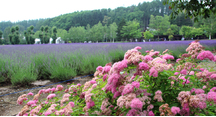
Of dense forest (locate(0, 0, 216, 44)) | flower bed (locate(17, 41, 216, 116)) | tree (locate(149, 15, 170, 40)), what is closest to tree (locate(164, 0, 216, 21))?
flower bed (locate(17, 41, 216, 116))

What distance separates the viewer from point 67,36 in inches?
2203

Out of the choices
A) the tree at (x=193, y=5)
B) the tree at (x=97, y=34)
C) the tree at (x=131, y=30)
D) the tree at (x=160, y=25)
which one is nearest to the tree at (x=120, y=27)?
the tree at (x=131, y=30)

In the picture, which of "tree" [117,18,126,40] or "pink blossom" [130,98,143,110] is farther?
"tree" [117,18,126,40]

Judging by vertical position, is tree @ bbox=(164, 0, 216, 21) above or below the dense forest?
below

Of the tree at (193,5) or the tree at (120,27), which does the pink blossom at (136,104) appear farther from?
the tree at (120,27)

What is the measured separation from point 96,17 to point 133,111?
91092 millimetres

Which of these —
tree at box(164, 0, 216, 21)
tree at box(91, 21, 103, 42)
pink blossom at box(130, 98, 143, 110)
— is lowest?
pink blossom at box(130, 98, 143, 110)

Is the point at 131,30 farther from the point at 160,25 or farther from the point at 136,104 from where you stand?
the point at 136,104

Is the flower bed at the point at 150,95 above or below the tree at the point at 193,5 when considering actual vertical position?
below

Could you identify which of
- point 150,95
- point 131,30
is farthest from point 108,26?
point 150,95

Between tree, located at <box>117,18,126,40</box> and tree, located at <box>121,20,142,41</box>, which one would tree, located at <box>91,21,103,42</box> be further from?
tree, located at <box>121,20,142,41</box>

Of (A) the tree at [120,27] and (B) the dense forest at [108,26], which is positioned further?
(A) the tree at [120,27]

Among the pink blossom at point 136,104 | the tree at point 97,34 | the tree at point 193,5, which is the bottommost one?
the pink blossom at point 136,104

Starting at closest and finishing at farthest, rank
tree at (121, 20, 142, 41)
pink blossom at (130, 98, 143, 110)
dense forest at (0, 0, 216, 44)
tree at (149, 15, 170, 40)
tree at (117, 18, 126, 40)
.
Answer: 1. pink blossom at (130, 98, 143, 110)
2. dense forest at (0, 0, 216, 44)
3. tree at (121, 20, 142, 41)
4. tree at (149, 15, 170, 40)
5. tree at (117, 18, 126, 40)
